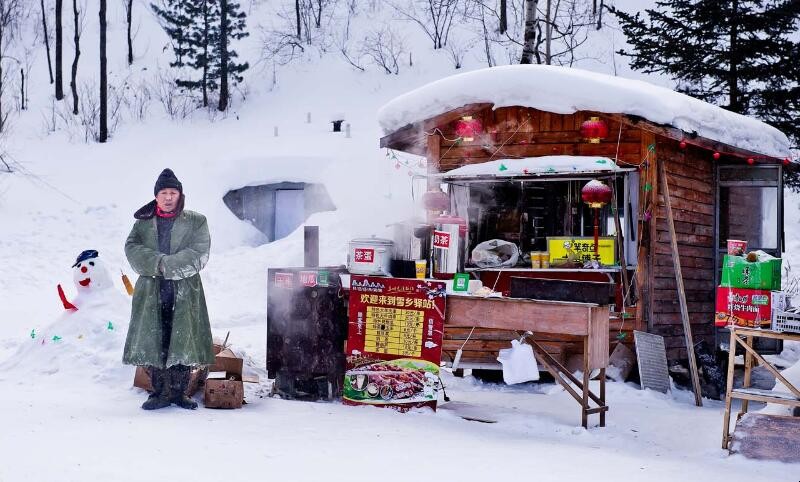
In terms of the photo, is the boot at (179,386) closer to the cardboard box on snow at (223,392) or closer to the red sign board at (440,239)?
the cardboard box on snow at (223,392)

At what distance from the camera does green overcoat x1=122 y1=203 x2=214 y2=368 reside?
22.2ft

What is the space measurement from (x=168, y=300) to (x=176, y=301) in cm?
13

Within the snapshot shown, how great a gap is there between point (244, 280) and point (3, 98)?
21.7 meters

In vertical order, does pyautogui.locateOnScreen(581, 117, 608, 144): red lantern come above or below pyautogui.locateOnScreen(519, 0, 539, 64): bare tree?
below

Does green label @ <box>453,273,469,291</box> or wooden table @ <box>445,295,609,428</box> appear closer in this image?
wooden table @ <box>445,295,609,428</box>

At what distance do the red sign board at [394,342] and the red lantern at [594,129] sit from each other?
3.59 meters

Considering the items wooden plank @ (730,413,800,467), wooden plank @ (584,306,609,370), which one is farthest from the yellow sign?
A: wooden plank @ (730,413,800,467)

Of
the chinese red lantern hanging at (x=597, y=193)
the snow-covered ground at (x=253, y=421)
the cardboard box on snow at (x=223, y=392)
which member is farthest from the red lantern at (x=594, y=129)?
the cardboard box on snow at (x=223, y=392)

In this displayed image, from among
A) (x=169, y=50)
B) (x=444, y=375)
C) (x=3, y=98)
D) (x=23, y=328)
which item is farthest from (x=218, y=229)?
(x=169, y=50)

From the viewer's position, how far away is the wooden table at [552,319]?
21.7 feet

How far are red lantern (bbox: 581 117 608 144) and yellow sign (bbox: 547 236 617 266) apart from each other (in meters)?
1.34

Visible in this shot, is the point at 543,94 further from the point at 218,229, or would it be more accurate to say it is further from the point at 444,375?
the point at 218,229

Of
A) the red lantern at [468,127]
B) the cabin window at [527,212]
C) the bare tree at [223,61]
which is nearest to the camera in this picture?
the red lantern at [468,127]

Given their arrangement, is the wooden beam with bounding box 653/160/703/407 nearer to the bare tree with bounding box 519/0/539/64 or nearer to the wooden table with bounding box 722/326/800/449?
the wooden table with bounding box 722/326/800/449
